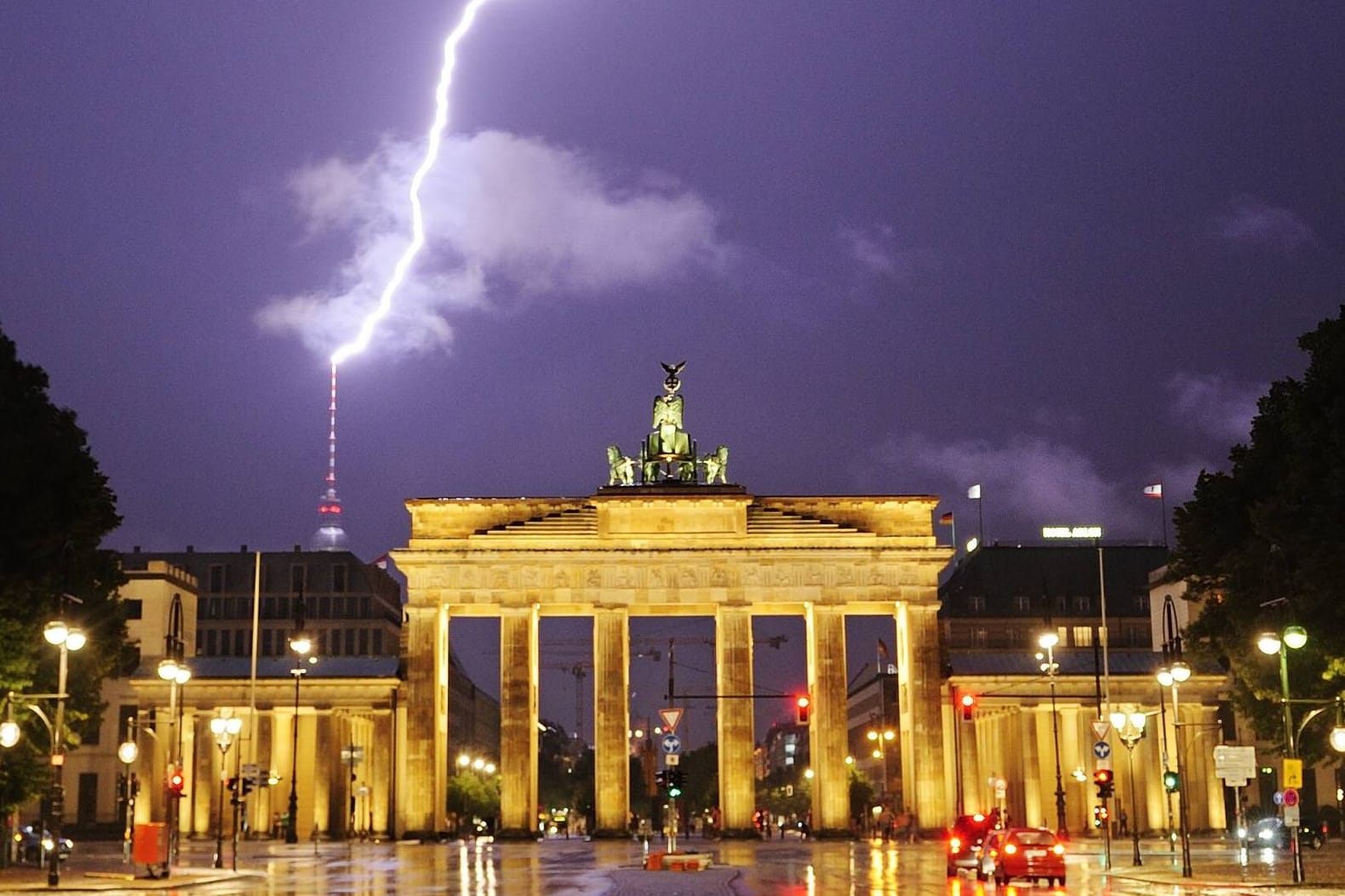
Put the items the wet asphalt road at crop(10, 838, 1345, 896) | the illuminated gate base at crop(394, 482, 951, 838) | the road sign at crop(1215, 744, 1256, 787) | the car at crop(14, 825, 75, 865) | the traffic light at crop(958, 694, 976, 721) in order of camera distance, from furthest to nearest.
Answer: the illuminated gate base at crop(394, 482, 951, 838) → the traffic light at crop(958, 694, 976, 721) → the car at crop(14, 825, 75, 865) → the road sign at crop(1215, 744, 1256, 787) → the wet asphalt road at crop(10, 838, 1345, 896)

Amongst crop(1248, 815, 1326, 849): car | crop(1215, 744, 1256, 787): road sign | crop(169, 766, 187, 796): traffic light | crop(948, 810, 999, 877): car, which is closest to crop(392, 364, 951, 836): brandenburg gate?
crop(1248, 815, 1326, 849): car

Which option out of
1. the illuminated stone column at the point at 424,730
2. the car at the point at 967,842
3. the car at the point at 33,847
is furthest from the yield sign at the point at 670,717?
the illuminated stone column at the point at 424,730

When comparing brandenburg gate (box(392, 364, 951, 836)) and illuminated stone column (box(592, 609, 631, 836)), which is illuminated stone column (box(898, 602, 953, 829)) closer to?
brandenburg gate (box(392, 364, 951, 836))

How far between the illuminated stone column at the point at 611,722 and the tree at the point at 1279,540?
116 ft

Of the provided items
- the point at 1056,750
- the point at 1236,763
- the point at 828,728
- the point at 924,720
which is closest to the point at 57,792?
the point at 1236,763

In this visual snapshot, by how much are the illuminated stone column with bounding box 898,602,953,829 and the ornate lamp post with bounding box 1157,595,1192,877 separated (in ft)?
40.0

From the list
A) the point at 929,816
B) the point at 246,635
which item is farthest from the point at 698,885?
the point at 246,635

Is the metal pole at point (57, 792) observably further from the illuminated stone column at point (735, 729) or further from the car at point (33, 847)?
the illuminated stone column at point (735, 729)

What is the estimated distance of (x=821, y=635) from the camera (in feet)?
324

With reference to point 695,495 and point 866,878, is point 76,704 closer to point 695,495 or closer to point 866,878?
point 866,878

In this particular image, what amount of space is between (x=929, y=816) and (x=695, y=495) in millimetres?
21251

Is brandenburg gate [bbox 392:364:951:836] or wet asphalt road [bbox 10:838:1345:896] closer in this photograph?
wet asphalt road [bbox 10:838:1345:896]

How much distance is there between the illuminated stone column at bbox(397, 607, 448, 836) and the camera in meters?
97.1

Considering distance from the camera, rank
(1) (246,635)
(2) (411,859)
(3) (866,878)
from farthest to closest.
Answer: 1. (1) (246,635)
2. (2) (411,859)
3. (3) (866,878)
